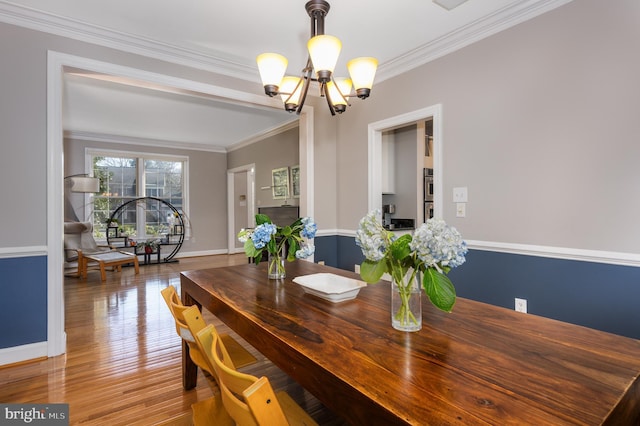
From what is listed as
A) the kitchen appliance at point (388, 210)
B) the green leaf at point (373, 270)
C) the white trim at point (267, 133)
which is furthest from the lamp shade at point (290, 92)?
the white trim at point (267, 133)

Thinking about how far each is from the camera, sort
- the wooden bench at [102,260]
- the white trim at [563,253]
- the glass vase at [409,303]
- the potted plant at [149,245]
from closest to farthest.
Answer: the glass vase at [409,303]
the white trim at [563,253]
the wooden bench at [102,260]
the potted plant at [149,245]

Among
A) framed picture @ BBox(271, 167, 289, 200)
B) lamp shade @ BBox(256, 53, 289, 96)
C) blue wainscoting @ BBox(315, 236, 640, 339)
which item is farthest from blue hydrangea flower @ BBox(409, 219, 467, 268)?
framed picture @ BBox(271, 167, 289, 200)

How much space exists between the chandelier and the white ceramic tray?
3.53ft

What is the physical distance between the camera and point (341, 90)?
7.26ft

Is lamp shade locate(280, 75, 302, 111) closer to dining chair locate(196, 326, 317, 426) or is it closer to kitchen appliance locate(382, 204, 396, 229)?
dining chair locate(196, 326, 317, 426)

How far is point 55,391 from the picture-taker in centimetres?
202

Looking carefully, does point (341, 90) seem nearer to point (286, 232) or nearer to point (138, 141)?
point (286, 232)

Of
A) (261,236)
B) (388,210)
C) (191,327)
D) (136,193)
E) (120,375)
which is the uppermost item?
(136,193)

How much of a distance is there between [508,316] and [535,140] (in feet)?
5.27

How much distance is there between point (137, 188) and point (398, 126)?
5.78 metres

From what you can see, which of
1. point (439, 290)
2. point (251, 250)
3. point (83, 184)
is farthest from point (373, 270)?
point (83, 184)

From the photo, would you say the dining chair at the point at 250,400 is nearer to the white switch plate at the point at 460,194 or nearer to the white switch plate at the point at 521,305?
the white switch plate at the point at 521,305

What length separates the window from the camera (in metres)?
6.39

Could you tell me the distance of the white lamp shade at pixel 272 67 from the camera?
6.40 ft
